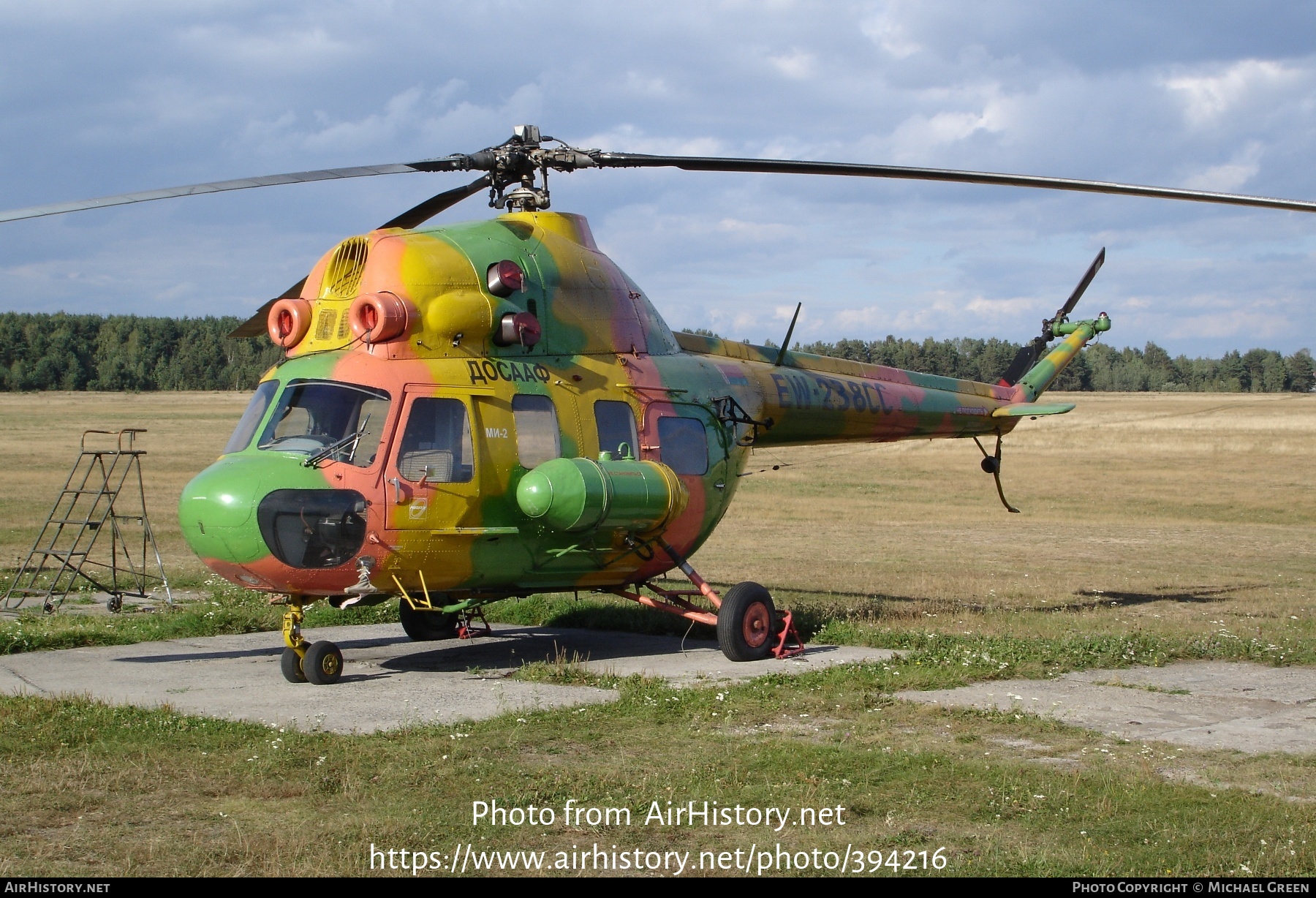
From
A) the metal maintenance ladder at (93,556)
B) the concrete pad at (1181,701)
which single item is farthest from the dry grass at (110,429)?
the concrete pad at (1181,701)

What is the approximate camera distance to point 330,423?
35.5ft

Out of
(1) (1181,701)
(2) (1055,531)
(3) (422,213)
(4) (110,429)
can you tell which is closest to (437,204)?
(3) (422,213)

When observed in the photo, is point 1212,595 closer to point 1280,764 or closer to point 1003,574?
point 1003,574

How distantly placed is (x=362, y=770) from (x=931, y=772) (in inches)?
138

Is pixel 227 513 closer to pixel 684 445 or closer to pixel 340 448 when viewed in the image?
pixel 340 448

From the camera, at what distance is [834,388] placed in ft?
50.9

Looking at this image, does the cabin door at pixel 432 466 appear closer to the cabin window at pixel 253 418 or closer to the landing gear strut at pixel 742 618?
the cabin window at pixel 253 418

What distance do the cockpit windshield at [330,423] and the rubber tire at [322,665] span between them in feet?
5.85

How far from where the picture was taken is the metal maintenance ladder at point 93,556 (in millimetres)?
16312

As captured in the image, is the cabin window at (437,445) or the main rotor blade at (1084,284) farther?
the main rotor blade at (1084,284)

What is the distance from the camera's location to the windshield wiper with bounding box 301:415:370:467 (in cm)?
1049

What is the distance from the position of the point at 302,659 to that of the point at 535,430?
2940 mm

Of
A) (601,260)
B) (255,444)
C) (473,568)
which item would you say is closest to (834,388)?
(601,260)

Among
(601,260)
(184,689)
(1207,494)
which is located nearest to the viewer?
(184,689)
